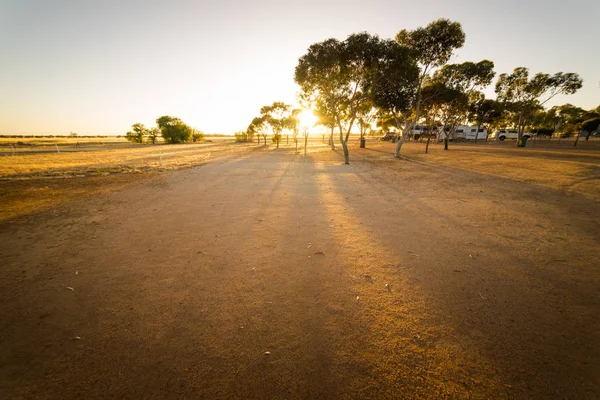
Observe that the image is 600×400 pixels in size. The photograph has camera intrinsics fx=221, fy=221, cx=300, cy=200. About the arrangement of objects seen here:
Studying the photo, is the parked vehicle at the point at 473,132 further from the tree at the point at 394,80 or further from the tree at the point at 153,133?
the tree at the point at 153,133

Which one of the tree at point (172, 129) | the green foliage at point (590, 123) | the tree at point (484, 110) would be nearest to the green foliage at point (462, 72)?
the tree at point (484, 110)

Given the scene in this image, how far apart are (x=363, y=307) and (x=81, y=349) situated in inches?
154

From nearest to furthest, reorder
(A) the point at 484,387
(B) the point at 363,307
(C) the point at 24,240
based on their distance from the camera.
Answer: (A) the point at 484,387, (B) the point at 363,307, (C) the point at 24,240

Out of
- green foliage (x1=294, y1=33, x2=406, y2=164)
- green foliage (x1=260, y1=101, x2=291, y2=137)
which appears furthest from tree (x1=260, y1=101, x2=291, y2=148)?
green foliage (x1=294, y1=33, x2=406, y2=164)

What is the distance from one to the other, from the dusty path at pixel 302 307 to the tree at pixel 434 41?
21854mm

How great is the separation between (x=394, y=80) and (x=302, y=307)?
81.0 ft

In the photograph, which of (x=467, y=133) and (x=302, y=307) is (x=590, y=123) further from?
(x=302, y=307)

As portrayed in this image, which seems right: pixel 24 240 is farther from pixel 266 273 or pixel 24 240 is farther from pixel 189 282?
pixel 266 273

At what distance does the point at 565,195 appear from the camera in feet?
31.9

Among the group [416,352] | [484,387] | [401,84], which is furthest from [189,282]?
[401,84]

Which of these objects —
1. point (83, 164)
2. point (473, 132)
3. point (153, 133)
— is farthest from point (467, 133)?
point (153, 133)

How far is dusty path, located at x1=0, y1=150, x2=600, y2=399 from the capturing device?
8.11ft

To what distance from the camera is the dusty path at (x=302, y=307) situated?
2471mm

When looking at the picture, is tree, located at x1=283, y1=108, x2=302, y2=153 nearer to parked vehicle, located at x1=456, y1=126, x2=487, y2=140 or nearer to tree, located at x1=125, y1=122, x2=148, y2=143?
parked vehicle, located at x1=456, y1=126, x2=487, y2=140
